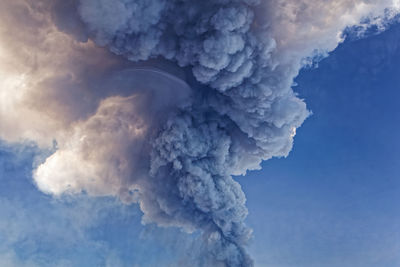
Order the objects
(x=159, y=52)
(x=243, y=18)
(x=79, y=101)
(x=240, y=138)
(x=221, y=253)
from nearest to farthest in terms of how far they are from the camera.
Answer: (x=243, y=18) → (x=159, y=52) → (x=79, y=101) → (x=221, y=253) → (x=240, y=138)

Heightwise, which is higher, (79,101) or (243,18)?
(243,18)

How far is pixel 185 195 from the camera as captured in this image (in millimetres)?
30812

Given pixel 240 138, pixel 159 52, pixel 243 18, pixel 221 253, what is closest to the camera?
pixel 243 18

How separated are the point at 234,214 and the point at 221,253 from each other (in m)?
3.91

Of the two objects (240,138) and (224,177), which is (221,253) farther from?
(240,138)

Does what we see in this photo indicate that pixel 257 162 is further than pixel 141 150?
Yes

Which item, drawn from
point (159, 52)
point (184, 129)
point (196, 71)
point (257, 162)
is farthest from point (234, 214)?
point (159, 52)

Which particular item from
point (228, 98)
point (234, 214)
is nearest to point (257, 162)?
point (234, 214)

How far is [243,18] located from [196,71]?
593cm

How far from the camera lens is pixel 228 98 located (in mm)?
29969

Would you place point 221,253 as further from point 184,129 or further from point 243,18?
point 243,18

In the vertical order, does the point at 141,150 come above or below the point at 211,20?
below

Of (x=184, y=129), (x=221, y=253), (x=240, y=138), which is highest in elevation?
(x=240, y=138)

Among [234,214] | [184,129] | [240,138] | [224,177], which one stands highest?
[240,138]
